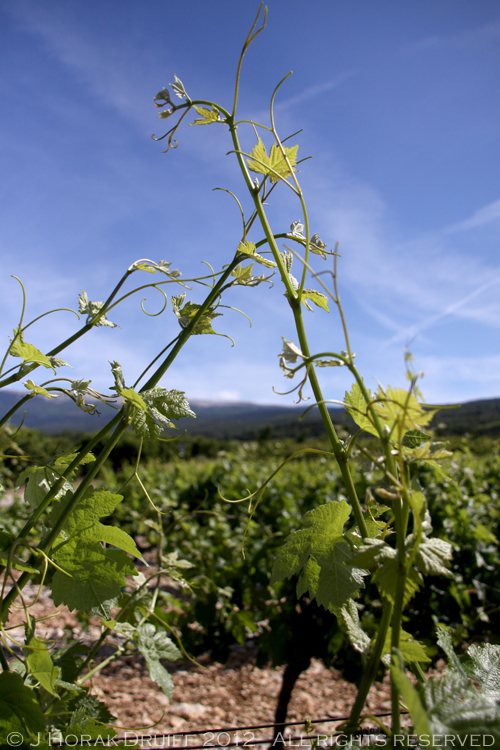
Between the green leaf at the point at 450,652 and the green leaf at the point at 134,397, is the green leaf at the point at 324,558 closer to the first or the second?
the green leaf at the point at 450,652

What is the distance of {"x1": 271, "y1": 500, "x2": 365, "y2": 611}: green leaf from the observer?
0.76 metres

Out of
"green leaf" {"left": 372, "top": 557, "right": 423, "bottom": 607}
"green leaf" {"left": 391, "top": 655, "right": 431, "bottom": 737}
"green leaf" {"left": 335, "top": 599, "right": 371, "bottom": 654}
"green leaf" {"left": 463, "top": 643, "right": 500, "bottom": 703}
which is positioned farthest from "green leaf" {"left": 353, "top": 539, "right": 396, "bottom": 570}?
"green leaf" {"left": 463, "top": 643, "right": 500, "bottom": 703}

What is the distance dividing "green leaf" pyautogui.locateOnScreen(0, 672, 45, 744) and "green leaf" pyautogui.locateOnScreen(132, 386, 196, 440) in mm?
433

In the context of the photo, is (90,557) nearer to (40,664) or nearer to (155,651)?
(40,664)

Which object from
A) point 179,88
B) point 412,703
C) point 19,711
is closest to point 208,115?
point 179,88

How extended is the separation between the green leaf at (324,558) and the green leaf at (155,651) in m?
0.79

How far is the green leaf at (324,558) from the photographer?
29.8 inches

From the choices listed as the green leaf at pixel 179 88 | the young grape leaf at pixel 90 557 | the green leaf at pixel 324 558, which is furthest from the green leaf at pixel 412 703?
the green leaf at pixel 179 88

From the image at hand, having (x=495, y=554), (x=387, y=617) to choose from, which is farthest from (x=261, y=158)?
(x=495, y=554)

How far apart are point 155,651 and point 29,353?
105 centimetres

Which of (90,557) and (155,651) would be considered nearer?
(90,557)

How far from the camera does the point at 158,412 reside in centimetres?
88

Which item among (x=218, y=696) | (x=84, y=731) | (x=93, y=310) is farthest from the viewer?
(x=218, y=696)

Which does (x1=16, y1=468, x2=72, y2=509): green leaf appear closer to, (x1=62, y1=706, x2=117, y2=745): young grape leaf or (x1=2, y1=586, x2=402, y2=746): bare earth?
(x1=62, y1=706, x2=117, y2=745): young grape leaf
